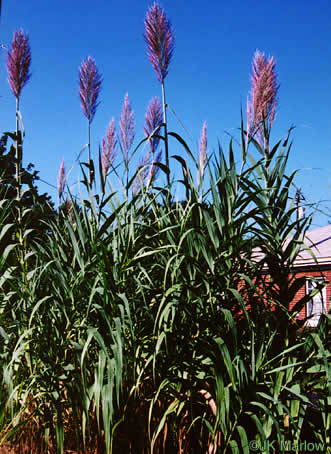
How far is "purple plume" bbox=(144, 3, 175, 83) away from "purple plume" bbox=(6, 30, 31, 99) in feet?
2.18

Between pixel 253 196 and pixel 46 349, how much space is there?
3.20 feet

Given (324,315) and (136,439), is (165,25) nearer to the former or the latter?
(324,315)

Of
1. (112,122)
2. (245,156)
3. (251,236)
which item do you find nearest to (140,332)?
(251,236)

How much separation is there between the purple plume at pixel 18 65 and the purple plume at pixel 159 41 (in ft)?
2.18

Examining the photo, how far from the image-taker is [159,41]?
6.87ft

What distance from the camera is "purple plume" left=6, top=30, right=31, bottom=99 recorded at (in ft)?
7.20

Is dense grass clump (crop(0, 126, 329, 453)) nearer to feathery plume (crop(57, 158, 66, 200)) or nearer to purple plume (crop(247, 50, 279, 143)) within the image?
purple plume (crop(247, 50, 279, 143))

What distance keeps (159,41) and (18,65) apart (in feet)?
2.51

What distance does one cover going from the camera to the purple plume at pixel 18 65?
7.20 ft

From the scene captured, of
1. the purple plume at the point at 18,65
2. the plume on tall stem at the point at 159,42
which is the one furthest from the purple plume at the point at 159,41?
the purple plume at the point at 18,65

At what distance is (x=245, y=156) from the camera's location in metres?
1.63

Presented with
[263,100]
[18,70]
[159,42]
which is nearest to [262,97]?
[263,100]

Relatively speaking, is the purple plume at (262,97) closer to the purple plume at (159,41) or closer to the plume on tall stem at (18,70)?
the purple plume at (159,41)

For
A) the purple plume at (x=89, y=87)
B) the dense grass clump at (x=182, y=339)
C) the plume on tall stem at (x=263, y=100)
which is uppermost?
the purple plume at (x=89, y=87)
